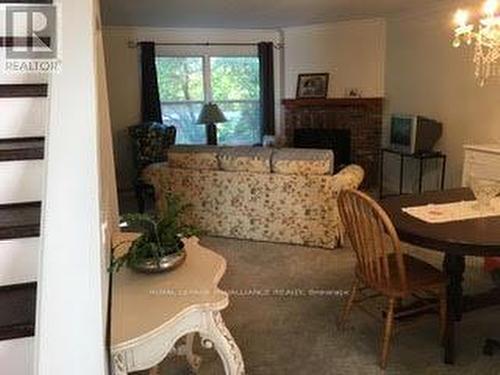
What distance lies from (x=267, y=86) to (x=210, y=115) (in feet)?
4.05

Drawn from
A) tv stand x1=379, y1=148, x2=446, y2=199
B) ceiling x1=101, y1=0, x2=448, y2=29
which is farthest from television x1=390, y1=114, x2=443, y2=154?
ceiling x1=101, y1=0, x2=448, y2=29

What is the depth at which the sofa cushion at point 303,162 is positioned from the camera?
13.7ft

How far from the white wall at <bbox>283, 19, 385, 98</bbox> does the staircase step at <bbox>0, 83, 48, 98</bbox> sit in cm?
574

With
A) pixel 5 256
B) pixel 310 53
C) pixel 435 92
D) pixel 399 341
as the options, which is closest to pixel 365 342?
pixel 399 341

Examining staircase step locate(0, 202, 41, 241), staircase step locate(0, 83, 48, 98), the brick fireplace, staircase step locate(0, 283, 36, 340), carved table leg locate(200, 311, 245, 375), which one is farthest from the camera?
the brick fireplace

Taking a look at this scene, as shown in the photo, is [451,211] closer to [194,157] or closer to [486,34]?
[486,34]

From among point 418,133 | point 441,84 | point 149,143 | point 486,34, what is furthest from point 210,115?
point 486,34

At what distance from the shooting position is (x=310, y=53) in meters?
7.07

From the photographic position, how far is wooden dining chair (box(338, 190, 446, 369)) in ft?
7.87

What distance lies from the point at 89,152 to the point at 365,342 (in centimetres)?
209

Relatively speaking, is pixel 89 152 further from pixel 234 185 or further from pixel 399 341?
pixel 234 185

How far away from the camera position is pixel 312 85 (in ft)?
23.4

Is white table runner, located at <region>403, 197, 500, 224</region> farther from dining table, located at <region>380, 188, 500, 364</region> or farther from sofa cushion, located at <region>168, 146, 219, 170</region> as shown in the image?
sofa cushion, located at <region>168, 146, 219, 170</region>

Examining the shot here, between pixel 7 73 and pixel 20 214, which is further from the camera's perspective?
pixel 7 73
